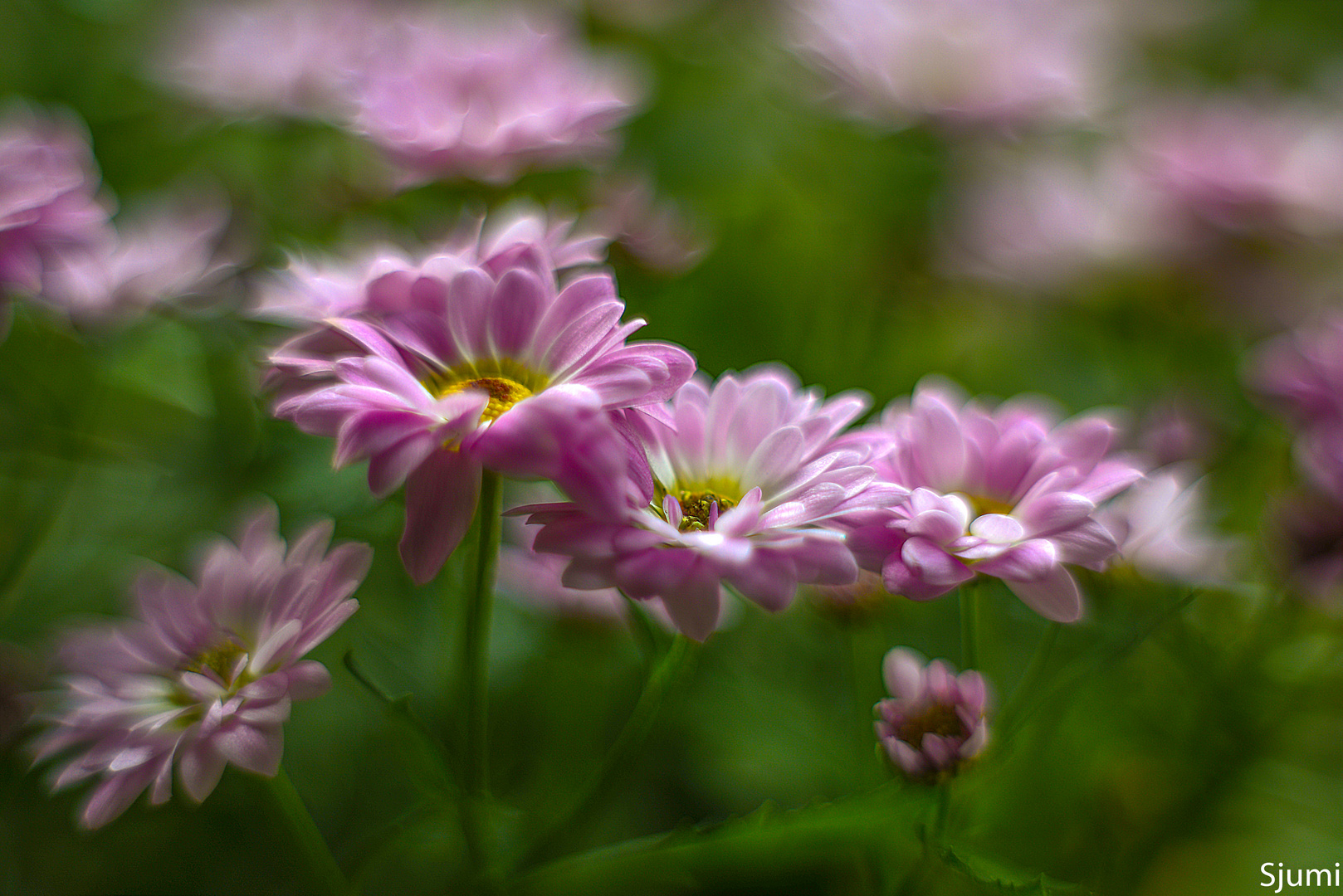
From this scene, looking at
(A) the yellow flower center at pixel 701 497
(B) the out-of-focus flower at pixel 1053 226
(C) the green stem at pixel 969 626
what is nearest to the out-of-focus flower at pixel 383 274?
(A) the yellow flower center at pixel 701 497

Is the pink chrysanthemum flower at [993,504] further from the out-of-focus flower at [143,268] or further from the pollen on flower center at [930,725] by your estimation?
the out-of-focus flower at [143,268]

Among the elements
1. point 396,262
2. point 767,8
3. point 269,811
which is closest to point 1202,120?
point 767,8

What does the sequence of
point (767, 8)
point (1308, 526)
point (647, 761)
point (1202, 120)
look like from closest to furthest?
point (1308, 526) < point (647, 761) < point (1202, 120) < point (767, 8)

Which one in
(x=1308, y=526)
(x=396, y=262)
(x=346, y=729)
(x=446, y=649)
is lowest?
(x=346, y=729)

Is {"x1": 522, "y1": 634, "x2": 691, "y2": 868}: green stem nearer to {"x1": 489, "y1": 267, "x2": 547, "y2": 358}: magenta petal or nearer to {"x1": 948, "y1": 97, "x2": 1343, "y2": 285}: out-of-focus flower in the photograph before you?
{"x1": 489, "y1": 267, "x2": 547, "y2": 358}: magenta petal

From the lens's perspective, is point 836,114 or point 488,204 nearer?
point 488,204

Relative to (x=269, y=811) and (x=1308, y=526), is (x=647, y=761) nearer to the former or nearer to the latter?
(x=269, y=811)

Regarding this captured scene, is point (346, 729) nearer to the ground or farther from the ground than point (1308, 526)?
nearer to the ground
